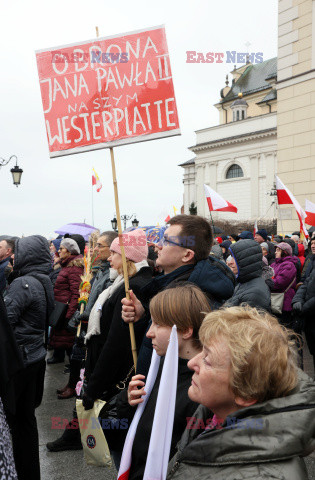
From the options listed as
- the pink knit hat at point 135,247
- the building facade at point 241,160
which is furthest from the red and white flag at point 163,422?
the building facade at point 241,160

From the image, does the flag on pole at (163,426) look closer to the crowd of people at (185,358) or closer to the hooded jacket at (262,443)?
the crowd of people at (185,358)

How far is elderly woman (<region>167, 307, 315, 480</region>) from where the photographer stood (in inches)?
48.7

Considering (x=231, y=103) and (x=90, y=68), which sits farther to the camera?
(x=231, y=103)

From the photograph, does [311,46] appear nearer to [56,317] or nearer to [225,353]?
[56,317]

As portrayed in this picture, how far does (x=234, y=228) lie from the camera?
4281 cm

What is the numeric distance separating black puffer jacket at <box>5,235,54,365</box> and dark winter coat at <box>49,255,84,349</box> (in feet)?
7.12

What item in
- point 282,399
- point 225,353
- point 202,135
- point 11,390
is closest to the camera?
point 282,399

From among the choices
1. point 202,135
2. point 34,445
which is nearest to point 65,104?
point 34,445

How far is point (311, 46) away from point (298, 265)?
482 inches

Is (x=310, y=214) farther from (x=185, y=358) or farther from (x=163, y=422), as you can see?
(x=163, y=422)

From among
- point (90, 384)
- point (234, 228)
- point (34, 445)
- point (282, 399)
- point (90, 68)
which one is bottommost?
point (234, 228)

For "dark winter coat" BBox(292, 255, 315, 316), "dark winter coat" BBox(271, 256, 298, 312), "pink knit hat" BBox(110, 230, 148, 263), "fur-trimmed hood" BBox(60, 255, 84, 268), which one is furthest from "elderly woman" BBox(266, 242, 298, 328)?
"pink knit hat" BBox(110, 230, 148, 263)

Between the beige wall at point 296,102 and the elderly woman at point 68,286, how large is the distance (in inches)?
497

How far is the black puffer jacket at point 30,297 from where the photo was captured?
3418mm
